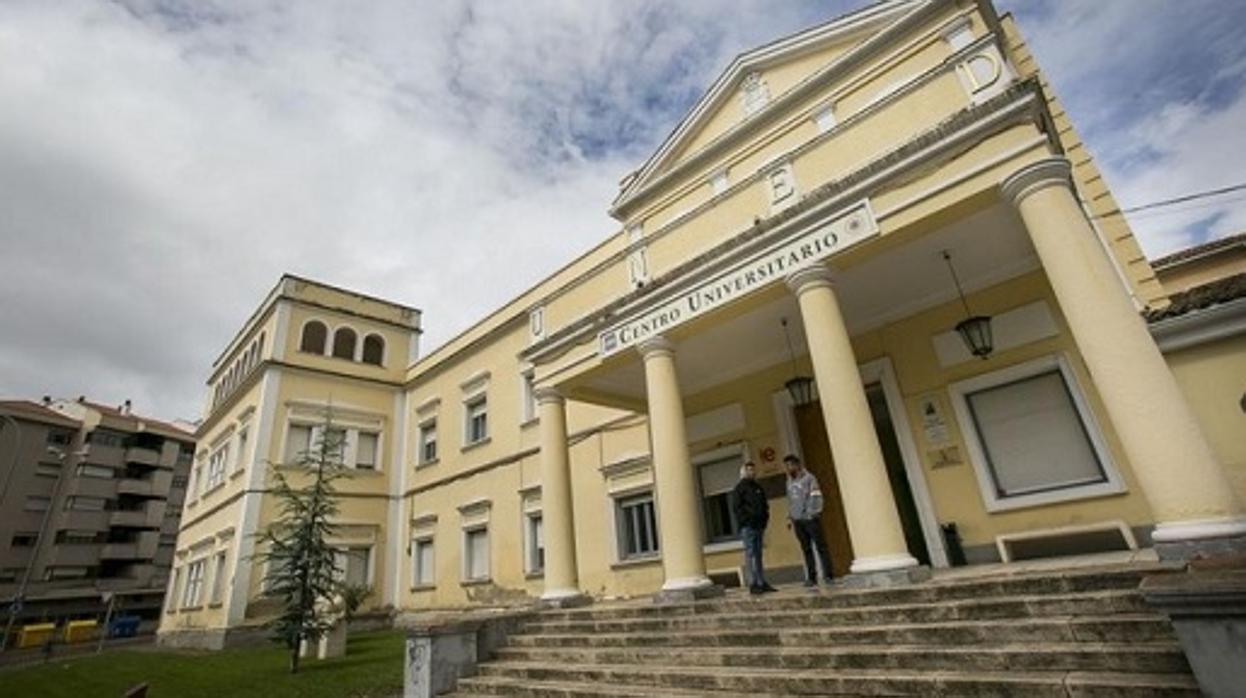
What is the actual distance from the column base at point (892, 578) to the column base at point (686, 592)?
204cm

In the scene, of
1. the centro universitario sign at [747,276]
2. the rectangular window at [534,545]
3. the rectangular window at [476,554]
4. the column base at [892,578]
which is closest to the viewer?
the column base at [892,578]

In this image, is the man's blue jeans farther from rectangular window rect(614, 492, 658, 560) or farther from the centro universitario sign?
rectangular window rect(614, 492, 658, 560)

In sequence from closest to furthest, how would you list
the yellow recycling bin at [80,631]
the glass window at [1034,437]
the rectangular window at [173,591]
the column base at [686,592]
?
the column base at [686,592] < the glass window at [1034,437] < the rectangular window at [173,591] < the yellow recycling bin at [80,631]

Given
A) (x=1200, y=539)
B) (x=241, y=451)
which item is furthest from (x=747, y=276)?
(x=241, y=451)

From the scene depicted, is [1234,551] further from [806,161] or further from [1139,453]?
[806,161]

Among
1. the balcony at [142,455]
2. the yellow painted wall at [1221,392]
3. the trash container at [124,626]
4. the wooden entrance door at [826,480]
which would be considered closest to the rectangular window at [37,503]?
the balcony at [142,455]

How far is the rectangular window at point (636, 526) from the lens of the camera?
41.0 ft

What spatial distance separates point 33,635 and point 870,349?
47.4 m

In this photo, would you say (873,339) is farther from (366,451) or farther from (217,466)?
(217,466)

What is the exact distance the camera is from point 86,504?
4206 cm

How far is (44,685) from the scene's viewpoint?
1237 cm

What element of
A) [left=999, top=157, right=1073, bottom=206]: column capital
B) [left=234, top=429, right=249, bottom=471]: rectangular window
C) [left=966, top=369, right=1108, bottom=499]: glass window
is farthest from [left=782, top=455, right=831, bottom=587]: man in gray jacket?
[left=234, top=429, right=249, bottom=471]: rectangular window

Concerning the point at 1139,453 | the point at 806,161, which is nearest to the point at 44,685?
the point at 806,161

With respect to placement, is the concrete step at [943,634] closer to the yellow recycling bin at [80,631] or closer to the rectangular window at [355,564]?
the rectangular window at [355,564]
